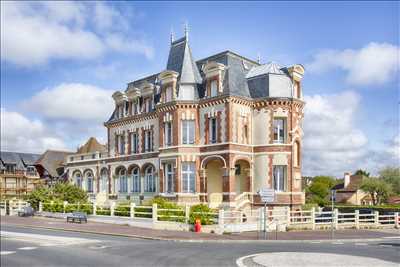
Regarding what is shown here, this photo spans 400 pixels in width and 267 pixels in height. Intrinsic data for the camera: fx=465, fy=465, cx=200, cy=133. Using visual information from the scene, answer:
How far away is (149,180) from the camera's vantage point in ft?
136

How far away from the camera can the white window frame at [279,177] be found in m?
34.8

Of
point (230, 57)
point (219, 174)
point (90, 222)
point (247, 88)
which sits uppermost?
point (230, 57)

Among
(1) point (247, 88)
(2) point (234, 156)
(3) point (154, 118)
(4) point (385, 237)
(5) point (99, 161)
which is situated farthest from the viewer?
(5) point (99, 161)

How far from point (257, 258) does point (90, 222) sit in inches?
796

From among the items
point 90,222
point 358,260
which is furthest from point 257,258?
point 90,222

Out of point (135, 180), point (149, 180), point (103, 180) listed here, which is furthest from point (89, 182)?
point (149, 180)

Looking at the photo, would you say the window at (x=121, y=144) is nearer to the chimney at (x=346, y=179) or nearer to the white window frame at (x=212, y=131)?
the white window frame at (x=212, y=131)


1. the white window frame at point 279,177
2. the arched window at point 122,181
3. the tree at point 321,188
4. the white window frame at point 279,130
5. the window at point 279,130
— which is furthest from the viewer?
the tree at point 321,188

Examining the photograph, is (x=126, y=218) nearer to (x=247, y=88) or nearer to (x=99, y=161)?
(x=247, y=88)

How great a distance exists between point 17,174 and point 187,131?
149 ft

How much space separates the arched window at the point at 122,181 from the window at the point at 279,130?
16102 millimetres

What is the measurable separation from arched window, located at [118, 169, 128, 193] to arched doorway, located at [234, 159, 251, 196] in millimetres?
12538

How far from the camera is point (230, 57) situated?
37.3 metres

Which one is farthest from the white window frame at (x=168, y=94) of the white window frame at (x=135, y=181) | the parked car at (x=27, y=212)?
the parked car at (x=27, y=212)
